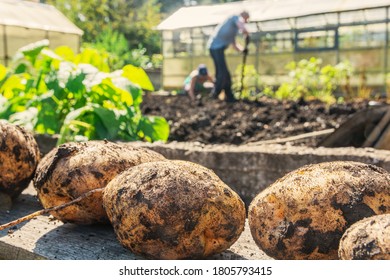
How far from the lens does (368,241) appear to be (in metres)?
1.18

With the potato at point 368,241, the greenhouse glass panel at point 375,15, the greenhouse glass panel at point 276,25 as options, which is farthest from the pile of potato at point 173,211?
the greenhouse glass panel at point 375,15

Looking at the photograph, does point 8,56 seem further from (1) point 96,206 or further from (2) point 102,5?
(1) point 96,206

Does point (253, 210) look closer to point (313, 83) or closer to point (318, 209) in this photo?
point (318, 209)

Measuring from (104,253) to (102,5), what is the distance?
5.59ft

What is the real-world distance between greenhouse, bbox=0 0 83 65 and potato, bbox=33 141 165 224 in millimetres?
1148

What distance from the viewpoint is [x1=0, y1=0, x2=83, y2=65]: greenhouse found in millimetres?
3020

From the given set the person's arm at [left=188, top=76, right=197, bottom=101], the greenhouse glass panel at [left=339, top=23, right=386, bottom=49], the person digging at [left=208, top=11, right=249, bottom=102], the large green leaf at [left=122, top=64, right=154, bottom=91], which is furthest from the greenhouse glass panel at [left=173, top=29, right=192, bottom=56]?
the large green leaf at [left=122, top=64, right=154, bottom=91]

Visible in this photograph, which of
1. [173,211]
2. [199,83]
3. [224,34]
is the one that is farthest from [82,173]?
[199,83]

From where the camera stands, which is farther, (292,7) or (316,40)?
(316,40)

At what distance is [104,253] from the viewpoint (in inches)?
64.7

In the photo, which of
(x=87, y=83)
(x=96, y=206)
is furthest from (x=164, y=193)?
(x=87, y=83)

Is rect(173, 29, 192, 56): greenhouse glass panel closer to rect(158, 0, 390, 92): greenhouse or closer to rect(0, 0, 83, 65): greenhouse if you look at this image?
rect(158, 0, 390, 92): greenhouse

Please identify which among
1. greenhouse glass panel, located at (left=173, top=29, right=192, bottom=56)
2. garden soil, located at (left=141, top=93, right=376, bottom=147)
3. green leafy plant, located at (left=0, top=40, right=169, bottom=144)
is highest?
greenhouse glass panel, located at (left=173, top=29, right=192, bottom=56)

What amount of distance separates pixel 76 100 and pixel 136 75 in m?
0.32
